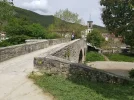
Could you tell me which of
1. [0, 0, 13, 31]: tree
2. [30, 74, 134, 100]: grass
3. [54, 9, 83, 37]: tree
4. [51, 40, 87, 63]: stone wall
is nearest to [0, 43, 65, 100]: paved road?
[30, 74, 134, 100]: grass

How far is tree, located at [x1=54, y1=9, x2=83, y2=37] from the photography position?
174 ft

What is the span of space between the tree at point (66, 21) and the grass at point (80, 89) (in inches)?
1750

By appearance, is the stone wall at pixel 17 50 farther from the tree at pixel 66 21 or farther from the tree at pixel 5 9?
the tree at pixel 66 21

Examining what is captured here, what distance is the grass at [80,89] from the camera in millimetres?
6586

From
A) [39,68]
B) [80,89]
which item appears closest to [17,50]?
[39,68]

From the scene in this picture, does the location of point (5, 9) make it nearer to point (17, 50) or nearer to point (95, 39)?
point (17, 50)

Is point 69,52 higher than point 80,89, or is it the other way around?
point 69,52

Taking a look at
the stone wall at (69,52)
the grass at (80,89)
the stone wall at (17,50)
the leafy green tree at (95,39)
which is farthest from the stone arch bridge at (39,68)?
A: the leafy green tree at (95,39)

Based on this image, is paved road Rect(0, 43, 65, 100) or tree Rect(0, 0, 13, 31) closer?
paved road Rect(0, 43, 65, 100)

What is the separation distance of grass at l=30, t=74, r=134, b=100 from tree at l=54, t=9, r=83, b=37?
4444 cm

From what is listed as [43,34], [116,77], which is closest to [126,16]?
[116,77]

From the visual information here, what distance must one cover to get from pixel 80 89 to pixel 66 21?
47.4 meters

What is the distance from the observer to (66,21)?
54.1 metres

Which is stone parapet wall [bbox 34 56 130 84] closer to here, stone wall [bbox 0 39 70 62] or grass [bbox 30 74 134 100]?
grass [bbox 30 74 134 100]
